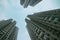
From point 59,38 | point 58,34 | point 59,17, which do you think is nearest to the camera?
point 59,38

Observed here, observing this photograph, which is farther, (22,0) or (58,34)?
(22,0)

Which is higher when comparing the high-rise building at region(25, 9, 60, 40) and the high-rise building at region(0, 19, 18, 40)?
the high-rise building at region(0, 19, 18, 40)

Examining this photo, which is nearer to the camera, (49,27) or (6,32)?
(49,27)

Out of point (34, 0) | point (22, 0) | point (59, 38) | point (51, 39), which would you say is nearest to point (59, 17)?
point (51, 39)

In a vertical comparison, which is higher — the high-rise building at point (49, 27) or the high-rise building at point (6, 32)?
the high-rise building at point (6, 32)

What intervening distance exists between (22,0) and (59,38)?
8782 cm

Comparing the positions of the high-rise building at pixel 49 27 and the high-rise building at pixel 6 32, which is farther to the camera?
the high-rise building at pixel 6 32

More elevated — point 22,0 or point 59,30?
point 22,0

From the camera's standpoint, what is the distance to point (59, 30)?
26.0 m

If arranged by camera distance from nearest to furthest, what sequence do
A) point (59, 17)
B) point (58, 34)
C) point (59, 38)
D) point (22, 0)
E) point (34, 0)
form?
point (59, 38) → point (58, 34) → point (59, 17) → point (34, 0) → point (22, 0)

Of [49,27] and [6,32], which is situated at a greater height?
[6,32]

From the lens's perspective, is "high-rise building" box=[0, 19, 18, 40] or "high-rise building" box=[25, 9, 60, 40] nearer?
"high-rise building" box=[25, 9, 60, 40]

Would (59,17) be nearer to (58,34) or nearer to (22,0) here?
(58,34)

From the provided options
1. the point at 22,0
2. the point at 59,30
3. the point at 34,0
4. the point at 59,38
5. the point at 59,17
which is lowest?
the point at 59,38
